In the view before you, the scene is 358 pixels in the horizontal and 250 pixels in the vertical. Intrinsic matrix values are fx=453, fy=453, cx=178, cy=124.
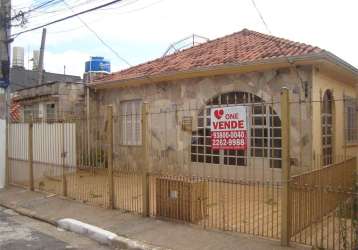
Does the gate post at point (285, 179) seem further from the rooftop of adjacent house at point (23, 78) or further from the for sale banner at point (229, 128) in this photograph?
the rooftop of adjacent house at point (23, 78)

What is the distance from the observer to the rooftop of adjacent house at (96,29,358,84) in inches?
463

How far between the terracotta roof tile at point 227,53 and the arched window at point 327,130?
1734 mm

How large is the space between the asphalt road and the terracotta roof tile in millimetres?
6562

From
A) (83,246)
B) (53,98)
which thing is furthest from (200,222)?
(53,98)

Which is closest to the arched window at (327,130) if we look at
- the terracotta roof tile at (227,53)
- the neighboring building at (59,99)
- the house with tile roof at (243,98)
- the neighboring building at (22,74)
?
the house with tile roof at (243,98)

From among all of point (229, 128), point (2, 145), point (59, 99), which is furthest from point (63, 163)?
point (59, 99)

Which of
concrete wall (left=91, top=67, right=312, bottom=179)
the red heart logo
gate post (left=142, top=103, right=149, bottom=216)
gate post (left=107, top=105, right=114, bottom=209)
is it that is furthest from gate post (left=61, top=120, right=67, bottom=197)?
the red heart logo

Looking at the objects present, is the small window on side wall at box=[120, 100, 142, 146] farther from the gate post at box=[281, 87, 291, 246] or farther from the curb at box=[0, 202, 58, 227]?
the gate post at box=[281, 87, 291, 246]

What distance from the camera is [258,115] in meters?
12.0

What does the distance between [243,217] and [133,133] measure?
8858mm

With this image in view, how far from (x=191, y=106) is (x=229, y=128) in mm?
6558

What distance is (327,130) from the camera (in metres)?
12.8

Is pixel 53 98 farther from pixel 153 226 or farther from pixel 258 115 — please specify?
pixel 153 226

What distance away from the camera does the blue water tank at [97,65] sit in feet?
62.3
